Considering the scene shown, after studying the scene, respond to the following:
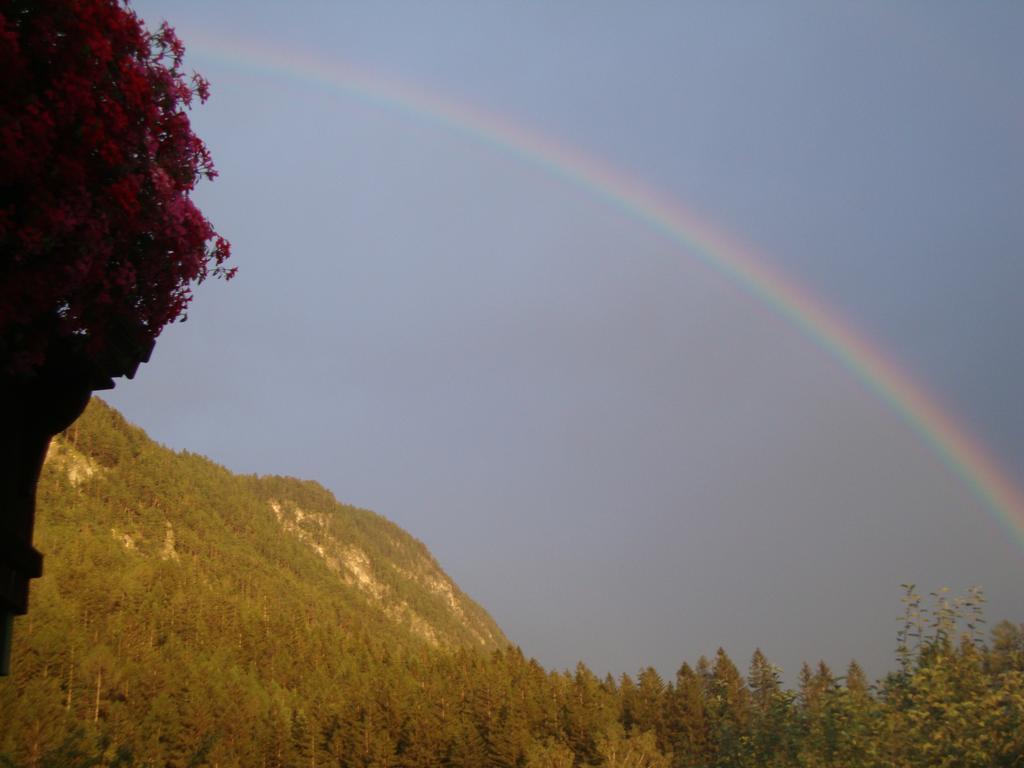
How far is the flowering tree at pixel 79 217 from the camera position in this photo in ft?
18.7

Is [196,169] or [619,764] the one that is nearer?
[196,169]

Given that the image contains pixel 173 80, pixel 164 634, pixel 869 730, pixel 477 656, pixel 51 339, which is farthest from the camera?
pixel 164 634

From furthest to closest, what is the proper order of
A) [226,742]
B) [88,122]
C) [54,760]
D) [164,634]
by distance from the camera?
1. [164,634]
2. [226,742]
3. [54,760]
4. [88,122]

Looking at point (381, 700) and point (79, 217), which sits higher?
point (381, 700)

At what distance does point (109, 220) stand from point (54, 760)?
15.3 meters

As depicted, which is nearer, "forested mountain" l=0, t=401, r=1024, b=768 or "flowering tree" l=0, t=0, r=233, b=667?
"flowering tree" l=0, t=0, r=233, b=667

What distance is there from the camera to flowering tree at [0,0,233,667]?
18.7 ft

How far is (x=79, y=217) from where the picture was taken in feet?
19.3

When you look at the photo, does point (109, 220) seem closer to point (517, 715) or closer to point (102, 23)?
point (102, 23)

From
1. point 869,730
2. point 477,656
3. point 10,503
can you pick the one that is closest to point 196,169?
point 10,503

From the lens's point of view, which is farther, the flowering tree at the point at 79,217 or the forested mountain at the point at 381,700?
the forested mountain at the point at 381,700

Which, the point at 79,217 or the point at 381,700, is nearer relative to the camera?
the point at 79,217

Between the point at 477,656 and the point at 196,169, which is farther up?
the point at 477,656

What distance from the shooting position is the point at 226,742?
10269 cm
